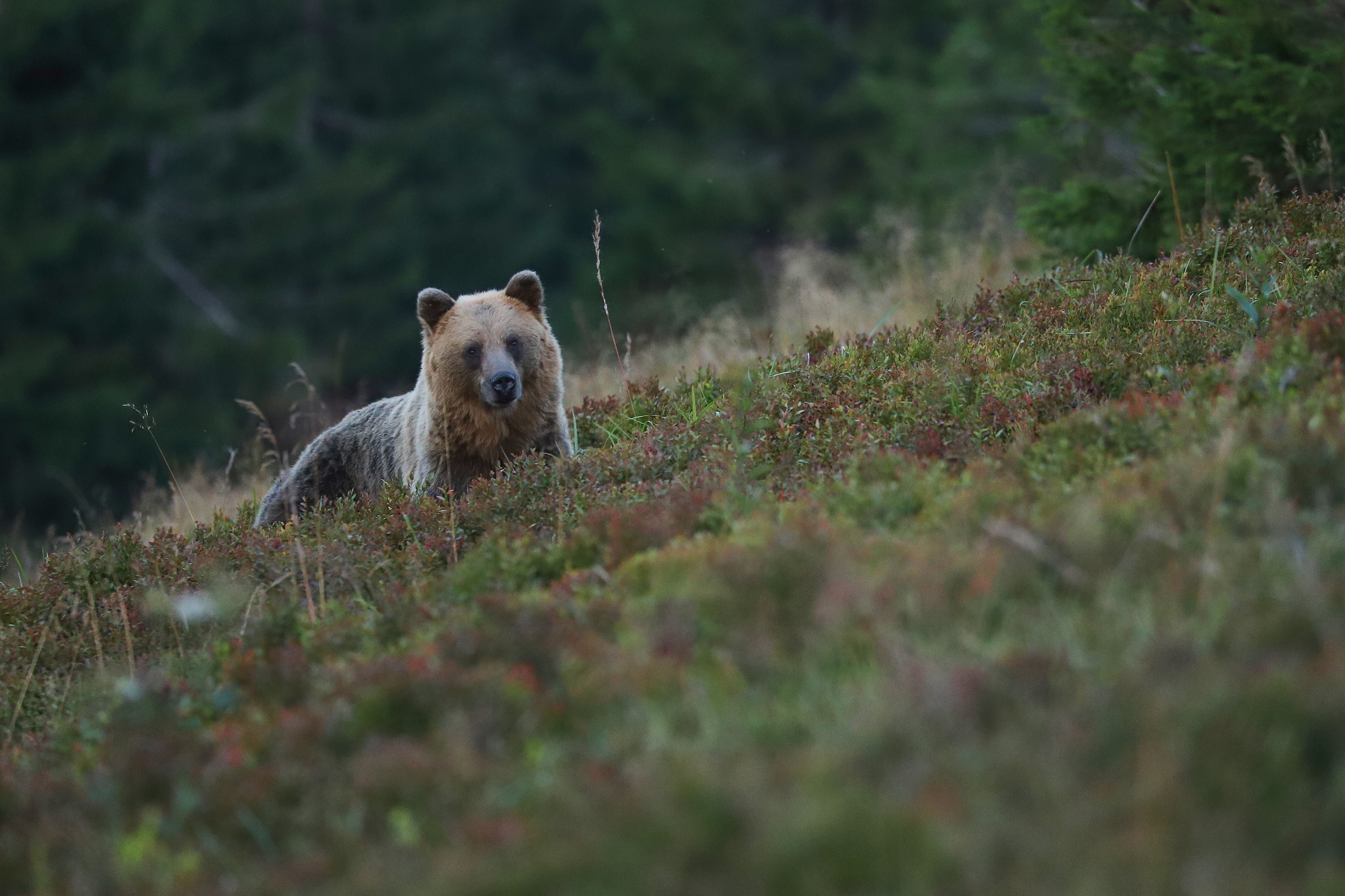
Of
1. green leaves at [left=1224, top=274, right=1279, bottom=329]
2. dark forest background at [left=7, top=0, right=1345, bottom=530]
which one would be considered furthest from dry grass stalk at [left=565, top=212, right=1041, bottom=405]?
dark forest background at [left=7, top=0, right=1345, bottom=530]

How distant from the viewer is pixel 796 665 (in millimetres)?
3215

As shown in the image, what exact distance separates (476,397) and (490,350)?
0.29 metres

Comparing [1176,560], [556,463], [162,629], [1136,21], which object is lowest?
[162,629]

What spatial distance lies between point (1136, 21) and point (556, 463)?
17.1ft

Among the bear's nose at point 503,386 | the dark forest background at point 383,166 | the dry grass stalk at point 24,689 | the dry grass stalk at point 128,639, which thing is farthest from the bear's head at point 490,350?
the dark forest background at point 383,166

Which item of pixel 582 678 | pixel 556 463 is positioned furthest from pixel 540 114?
pixel 582 678

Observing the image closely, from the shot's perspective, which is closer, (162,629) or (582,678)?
(582,678)

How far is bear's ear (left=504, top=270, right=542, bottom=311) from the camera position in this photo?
7.59 meters

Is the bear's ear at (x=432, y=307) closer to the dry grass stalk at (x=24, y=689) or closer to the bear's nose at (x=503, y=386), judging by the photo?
the bear's nose at (x=503, y=386)

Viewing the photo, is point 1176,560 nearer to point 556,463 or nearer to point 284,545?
point 556,463

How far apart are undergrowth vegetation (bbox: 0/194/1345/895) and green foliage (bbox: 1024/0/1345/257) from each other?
174 centimetres

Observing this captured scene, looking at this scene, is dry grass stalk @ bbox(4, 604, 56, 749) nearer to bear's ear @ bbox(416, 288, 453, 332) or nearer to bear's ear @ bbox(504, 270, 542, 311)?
bear's ear @ bbox(416, 288, 453, 332)

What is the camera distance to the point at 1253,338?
5.18 metres

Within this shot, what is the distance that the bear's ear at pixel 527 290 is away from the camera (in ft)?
24.9
